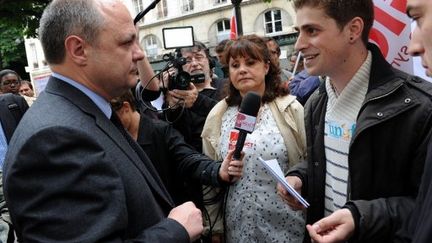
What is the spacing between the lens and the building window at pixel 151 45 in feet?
93.4

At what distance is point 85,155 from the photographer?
1.40 metres

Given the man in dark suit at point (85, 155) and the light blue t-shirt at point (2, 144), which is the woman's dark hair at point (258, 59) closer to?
the man in dark suit at point (85, 155)

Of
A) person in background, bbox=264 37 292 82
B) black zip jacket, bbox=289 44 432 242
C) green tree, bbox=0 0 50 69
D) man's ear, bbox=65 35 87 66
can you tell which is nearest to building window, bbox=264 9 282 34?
green tree, bbox=0 0 50 69

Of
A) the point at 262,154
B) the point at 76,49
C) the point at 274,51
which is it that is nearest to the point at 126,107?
the point at 262,154

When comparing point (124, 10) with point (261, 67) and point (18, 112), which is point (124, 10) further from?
point (18, 112)

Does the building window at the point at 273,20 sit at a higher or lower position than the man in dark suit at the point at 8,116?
higher

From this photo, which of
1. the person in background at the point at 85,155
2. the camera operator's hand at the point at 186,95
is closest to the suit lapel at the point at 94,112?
the person in background at the point at 85,155

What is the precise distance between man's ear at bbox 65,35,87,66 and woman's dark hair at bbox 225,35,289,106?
4.53 feet

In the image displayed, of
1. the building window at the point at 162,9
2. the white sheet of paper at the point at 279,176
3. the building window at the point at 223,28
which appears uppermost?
the building window at the point at 162,9

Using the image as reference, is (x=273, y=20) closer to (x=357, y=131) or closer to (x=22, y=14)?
(x=22, y=14)

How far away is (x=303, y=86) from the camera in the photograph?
12.4ft

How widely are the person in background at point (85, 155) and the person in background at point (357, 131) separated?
672 millimetres

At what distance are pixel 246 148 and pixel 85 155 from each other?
1.41 m

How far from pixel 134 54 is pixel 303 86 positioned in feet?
7.44
